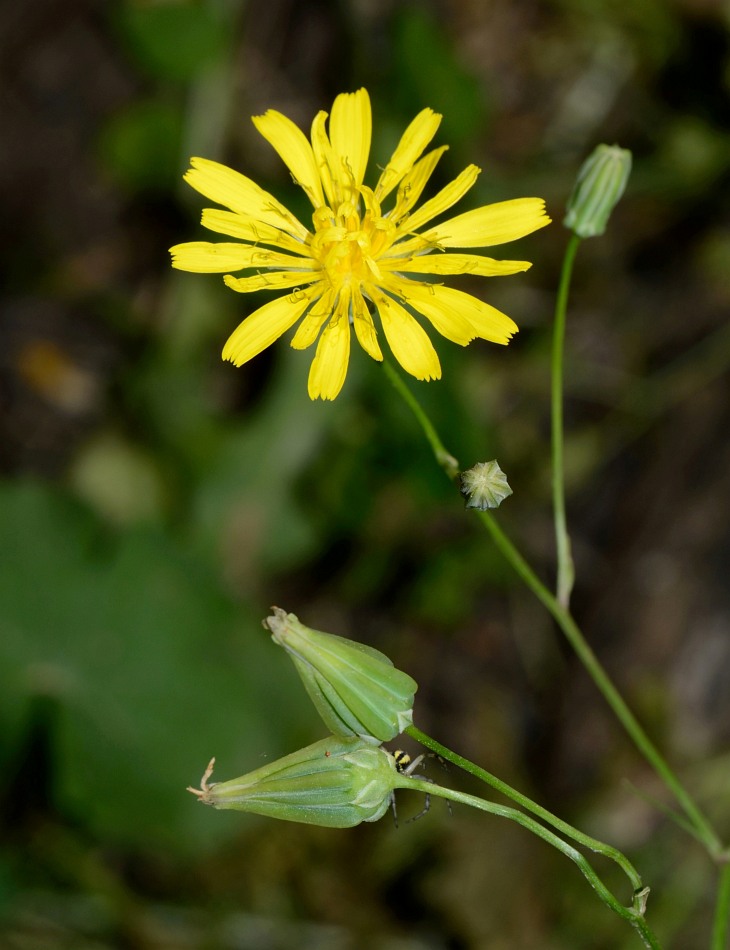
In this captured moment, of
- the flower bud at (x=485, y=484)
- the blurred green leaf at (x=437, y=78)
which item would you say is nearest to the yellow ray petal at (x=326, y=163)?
the flower bud at (x=485, y=484)

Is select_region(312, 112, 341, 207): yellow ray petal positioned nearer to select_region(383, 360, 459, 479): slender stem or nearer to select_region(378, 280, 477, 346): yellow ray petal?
select_region(378, 280, 477, 346): yellow ray petal

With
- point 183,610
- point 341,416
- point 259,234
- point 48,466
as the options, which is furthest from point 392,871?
point 259,234

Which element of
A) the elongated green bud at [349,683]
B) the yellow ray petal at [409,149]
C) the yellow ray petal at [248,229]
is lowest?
the elongated green bud at [349,683]

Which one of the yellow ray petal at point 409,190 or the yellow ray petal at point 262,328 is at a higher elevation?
the yellow ray petal at point 409,190

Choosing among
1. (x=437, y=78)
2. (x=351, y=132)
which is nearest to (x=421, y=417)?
(x=351, y=132)

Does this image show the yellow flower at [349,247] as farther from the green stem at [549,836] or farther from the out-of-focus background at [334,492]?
the out-of-focus background at [334,492]

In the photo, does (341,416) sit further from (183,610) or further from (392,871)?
(392,871)

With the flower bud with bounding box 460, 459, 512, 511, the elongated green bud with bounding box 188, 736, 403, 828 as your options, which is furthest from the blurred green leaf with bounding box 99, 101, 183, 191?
the elongated green bud with bounding box 188, 736, 403, 828
